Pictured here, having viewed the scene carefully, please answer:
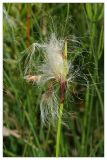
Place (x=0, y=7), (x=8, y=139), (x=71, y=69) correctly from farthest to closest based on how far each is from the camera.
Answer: (x=8, y=139)
(x=0, y=7)
(x=71, y=69)

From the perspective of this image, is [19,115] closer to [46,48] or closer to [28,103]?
[28,103]

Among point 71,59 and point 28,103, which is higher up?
point 71,59

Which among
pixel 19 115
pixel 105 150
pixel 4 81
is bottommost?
pixel 105 150

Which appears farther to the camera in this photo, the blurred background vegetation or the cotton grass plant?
the blurred background vegetation

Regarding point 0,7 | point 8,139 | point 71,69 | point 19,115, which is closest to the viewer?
point 71,69

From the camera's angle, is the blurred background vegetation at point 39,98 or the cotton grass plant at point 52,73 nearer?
the cotton grass plant at point 52,73

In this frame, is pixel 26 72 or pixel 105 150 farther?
pixel 105 150

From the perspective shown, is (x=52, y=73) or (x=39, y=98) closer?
(x=52, y=73)

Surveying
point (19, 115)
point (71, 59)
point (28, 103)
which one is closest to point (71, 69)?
point (71, 59)
